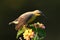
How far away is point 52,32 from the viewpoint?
279 cm

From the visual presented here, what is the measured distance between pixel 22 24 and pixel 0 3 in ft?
6.32

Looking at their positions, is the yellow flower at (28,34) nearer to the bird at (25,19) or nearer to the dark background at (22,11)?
the bird at (25,19)

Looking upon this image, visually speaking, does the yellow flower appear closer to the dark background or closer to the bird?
the bird

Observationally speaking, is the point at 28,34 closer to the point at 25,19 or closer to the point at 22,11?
the point at 25,19

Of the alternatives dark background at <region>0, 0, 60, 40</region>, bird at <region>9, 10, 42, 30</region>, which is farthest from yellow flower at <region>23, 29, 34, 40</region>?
dark background at <region>0, 0, 60, 40</region>

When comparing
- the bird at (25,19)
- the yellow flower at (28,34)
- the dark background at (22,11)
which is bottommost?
the yellow flower at (28,34)

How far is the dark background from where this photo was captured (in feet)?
8.78

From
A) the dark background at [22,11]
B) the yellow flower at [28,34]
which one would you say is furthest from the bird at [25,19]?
the dark background at [22,11]

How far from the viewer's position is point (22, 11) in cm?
262

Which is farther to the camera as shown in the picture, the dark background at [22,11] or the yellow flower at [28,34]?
the dark background at [22,11]

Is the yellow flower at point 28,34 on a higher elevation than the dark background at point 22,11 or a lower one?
lower

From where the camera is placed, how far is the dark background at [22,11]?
268cm

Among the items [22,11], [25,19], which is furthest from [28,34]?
[22,11]

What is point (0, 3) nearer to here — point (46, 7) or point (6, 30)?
point (6, 30)
